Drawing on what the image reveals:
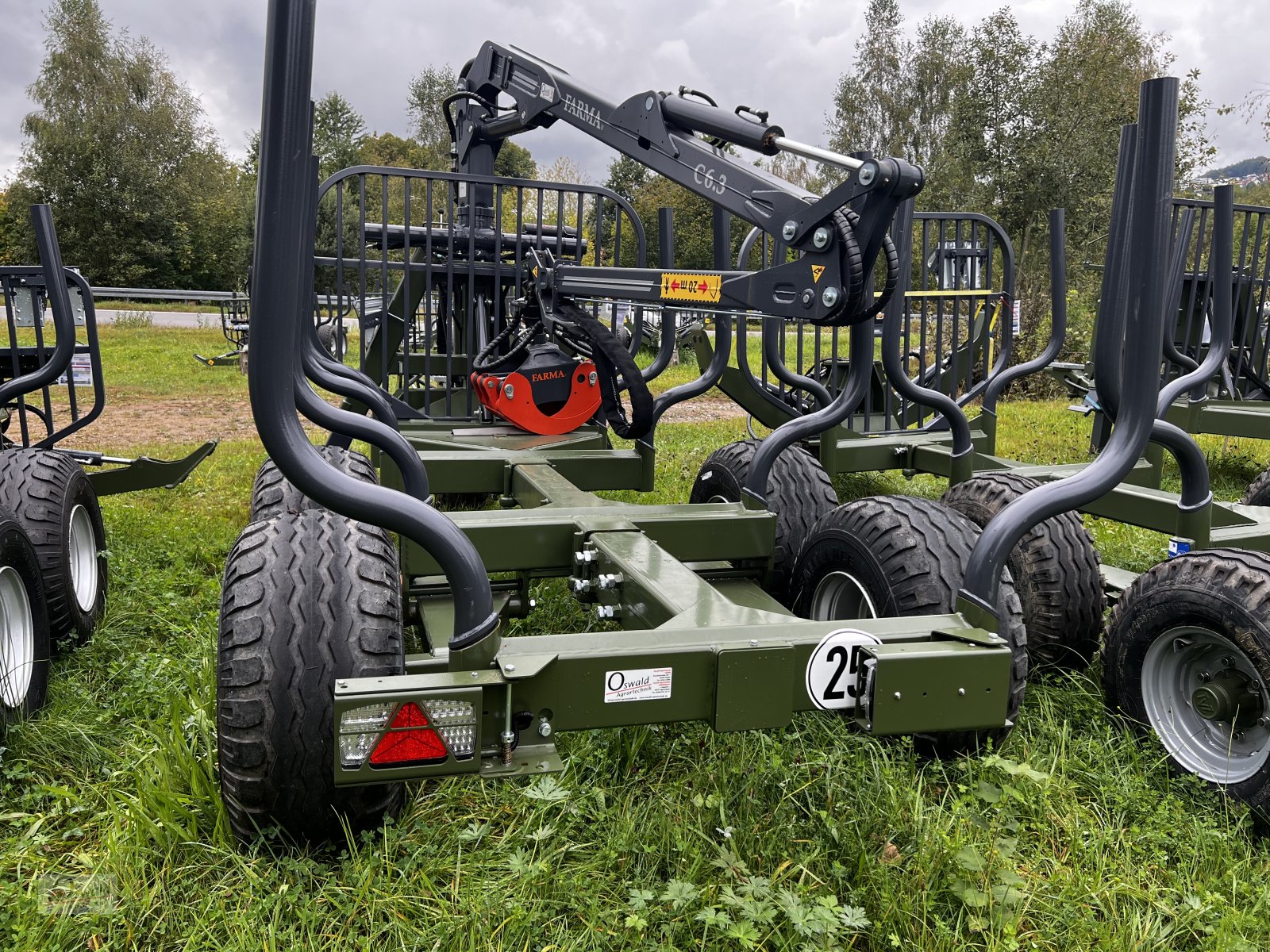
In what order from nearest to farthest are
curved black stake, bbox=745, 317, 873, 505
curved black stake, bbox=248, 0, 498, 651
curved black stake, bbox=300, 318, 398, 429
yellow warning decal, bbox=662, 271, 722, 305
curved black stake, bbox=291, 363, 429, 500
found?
curved black stake, bbox=248, 0, 498, 651
curved black stake, bbox=291, 363, 429, 500
curved black stake, bbox=745, 317, 873, 505
curved black stake, bbox=300, 318, 398, 429
yellow warning decal, bbox=662, 271, 722, 305

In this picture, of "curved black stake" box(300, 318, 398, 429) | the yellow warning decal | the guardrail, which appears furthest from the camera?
the guardrail

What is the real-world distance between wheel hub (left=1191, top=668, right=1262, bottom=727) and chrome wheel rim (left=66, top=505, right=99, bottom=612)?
4256 mm

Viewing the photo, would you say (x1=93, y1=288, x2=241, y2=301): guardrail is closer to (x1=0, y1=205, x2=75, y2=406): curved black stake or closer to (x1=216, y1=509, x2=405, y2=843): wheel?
(x1=0, y1=205, x2=75, y2=406): curved black stake

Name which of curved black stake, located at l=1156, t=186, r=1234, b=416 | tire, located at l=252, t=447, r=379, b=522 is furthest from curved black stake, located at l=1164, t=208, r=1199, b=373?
tire, located at l=252, t=447, r=379, b=522

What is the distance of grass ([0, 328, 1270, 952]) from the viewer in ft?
7.80

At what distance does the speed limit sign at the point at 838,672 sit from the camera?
245cm

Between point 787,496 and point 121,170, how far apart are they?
145 ft

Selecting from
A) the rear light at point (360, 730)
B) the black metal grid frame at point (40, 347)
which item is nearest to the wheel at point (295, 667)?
the rear light at point (360, 730)

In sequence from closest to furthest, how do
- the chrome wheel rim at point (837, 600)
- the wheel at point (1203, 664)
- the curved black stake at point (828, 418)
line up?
the wheel at point (1203, 664) → the chrome wheel rim at point (837, 600) → the curved black stake at point (828, 418)

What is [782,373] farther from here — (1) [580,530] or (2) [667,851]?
(2) [667,851]

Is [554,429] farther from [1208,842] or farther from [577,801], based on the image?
[1208,842]

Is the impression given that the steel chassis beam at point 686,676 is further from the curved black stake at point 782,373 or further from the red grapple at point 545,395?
the curved black stake at point 782,373

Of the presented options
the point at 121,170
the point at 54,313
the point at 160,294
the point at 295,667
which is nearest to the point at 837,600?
the point at 295,667

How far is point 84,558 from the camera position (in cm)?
460
